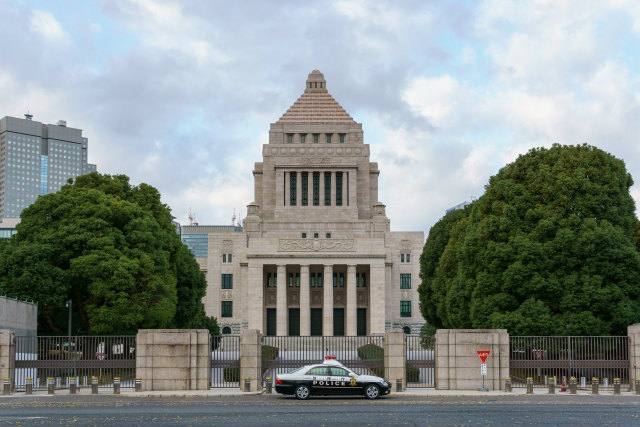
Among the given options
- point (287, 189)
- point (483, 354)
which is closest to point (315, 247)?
point (287, 189)

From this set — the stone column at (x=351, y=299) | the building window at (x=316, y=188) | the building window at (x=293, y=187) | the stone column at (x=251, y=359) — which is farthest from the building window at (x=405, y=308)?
the stone column at (x=251, y=359)

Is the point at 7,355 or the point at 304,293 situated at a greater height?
the point at 304,293

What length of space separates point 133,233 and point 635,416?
123 ft

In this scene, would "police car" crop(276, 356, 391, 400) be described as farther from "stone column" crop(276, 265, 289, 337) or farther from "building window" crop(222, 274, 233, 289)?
"building window" crop(222, 274, 233, 289)

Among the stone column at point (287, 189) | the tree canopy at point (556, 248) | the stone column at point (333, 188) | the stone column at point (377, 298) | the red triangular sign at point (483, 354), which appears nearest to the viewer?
the red triangular sign at point (483, 354)

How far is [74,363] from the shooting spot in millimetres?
39031

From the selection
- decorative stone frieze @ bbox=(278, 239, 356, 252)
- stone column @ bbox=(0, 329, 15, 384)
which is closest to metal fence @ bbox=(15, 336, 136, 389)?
stone column @ bbox=(0, 329, 15, 384)

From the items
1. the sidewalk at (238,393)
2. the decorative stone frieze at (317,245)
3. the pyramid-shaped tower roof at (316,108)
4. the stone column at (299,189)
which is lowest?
the sidewalk at (238,393)

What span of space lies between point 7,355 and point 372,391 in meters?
16.5

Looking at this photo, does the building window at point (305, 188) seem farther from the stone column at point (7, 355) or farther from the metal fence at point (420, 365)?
the stone column at point (7, 355)

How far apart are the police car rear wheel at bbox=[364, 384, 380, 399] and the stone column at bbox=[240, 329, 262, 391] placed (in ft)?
20.3

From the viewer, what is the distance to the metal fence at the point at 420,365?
4003 cm

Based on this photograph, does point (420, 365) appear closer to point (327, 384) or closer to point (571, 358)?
point (327, 384)

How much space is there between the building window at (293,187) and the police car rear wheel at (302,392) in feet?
237
